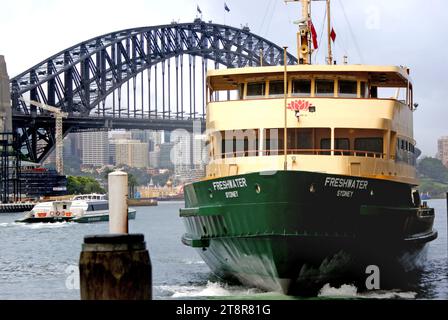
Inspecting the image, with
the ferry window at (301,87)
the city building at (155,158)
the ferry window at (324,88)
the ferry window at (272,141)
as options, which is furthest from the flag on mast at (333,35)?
the city building at (155,158)

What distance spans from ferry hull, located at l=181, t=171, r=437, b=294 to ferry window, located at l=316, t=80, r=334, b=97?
3.03 meters

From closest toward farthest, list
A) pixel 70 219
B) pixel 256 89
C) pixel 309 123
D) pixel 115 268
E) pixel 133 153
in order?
1. pixel 115 268
2. pixel 309 123
3. pixel 256 89
4. pixel 70 219
5. pixel 133 153

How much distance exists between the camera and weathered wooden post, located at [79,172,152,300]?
47.6 ft

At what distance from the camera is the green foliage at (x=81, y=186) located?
6235 inches

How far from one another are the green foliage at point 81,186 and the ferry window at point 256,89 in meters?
131

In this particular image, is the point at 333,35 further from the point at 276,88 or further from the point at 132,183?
the point at 132,183

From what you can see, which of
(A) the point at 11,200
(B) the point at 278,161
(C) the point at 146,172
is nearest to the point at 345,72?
(B) the point at 278,161

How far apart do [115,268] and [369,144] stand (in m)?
13.5

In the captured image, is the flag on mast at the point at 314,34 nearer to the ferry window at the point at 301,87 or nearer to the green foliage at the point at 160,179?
the ferry window at the point at 301,87

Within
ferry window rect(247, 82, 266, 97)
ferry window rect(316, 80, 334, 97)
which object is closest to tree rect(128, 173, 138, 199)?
ferry window rect(247, 82, 266, 97)

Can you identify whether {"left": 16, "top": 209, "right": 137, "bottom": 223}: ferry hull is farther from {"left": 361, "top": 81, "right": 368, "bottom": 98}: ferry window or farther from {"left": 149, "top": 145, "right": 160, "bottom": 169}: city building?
{"left": 149, "top": 145, "right": 160, "bottom": 169}: city building

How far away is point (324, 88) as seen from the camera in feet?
88.7

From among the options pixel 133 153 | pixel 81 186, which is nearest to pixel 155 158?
pixel 133 153

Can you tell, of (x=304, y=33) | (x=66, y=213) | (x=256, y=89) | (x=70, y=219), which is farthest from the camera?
(x=66, y=213)
